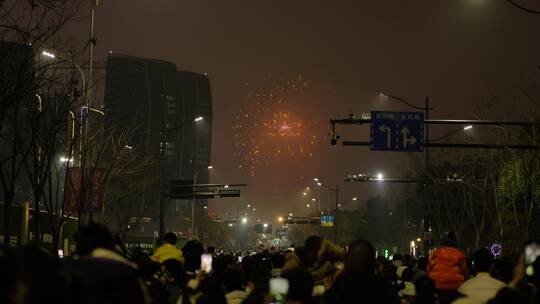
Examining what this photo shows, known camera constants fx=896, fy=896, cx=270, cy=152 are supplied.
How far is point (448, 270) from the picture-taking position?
11570 mm

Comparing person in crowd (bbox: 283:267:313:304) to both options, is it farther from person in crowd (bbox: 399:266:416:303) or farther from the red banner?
the red banner

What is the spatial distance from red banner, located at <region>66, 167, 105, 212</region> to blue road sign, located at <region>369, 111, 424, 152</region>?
9.17 metres

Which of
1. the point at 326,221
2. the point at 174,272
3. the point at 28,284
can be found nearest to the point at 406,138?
the point at 174,272

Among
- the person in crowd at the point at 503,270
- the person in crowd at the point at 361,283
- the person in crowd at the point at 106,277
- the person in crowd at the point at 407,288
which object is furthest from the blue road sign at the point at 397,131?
the person in crowd at the point at 106,277

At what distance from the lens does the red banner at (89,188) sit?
28180mm

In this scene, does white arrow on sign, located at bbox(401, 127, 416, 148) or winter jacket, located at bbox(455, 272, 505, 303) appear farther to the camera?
white arrow on sign, located at bbox(401, 127, 416, 148)

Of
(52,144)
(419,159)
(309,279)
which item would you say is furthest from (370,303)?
(419,159)

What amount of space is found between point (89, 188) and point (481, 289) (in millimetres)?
21991

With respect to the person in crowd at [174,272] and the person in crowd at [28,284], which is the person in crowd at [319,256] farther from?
the person in crowd at [28,284]

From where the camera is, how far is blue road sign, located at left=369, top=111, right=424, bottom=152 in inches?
1141

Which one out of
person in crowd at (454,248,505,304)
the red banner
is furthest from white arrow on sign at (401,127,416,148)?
person in crowd at (454,248,505,304)

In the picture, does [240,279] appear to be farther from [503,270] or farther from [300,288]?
[300,288]

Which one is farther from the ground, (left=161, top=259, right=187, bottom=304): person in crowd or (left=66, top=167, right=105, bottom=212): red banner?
(left=66, top=167, right=105, bottom=212): red banner

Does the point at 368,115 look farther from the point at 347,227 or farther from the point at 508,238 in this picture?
the point at 347,227
